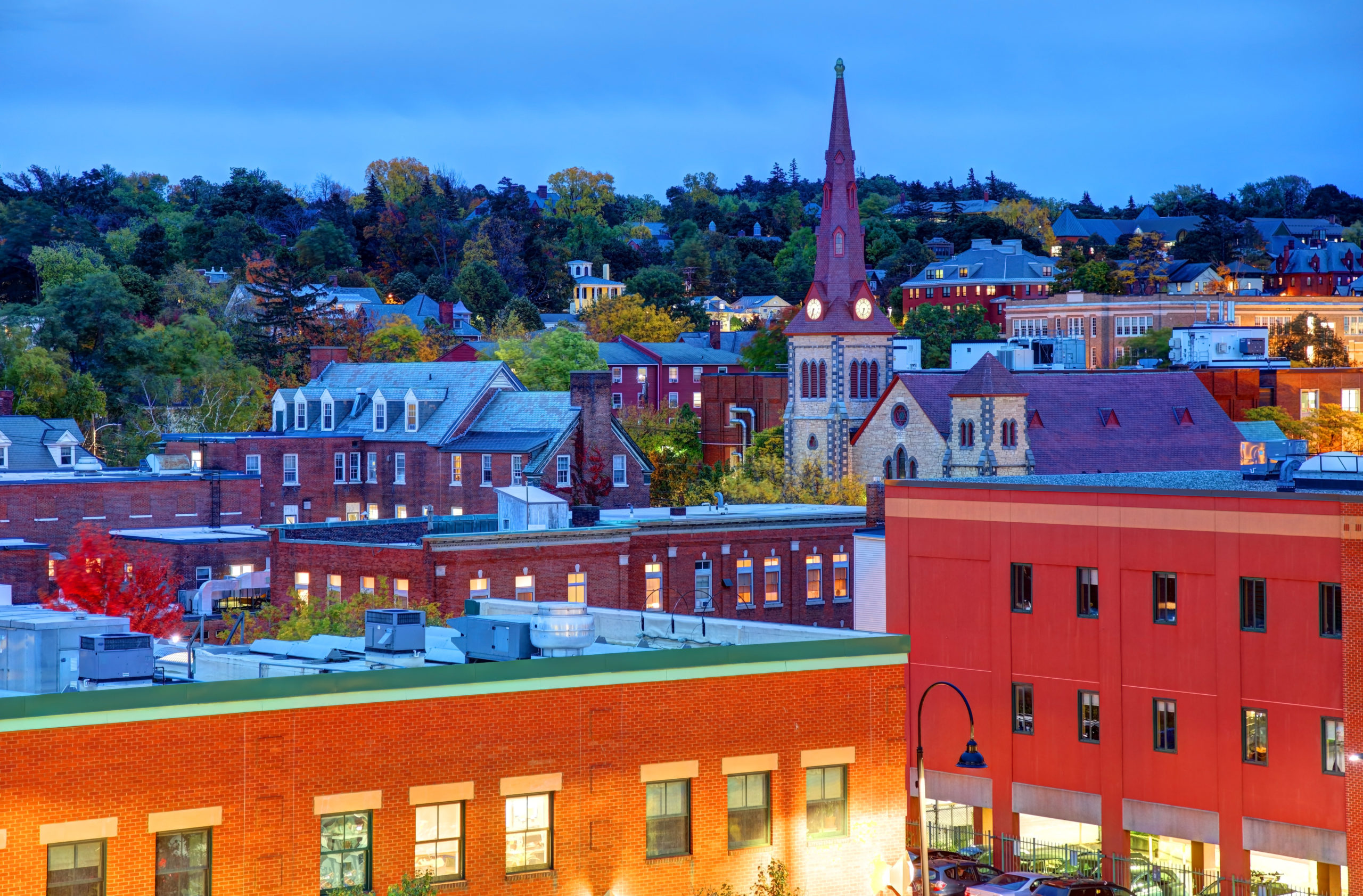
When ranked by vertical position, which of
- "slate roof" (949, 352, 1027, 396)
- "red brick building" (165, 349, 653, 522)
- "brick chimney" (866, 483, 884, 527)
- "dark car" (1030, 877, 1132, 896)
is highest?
"slate roof" (949, 352, 1027, 396)

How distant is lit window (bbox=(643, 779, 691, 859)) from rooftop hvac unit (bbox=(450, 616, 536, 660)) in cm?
338

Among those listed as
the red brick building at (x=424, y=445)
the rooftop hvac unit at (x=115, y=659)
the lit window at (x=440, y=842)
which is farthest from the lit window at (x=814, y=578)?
the lit window at (x=440, y=842)

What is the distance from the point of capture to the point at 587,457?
276ft

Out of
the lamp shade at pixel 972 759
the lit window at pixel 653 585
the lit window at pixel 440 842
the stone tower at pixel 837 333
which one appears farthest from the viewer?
the stone tower at pixel 837 333

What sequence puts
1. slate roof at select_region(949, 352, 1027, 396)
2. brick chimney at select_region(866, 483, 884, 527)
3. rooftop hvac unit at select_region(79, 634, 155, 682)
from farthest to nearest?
slate roof at select_region(949, 352, 1027, 396) → brick chimney at select_region(866, 483, 884, 527) → rooftop hvac unit at select_region(79, 634, 155, 682)

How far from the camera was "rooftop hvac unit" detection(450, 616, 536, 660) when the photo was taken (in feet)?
89.1

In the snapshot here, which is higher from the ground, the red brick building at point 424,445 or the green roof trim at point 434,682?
the red brick building at point 424,445

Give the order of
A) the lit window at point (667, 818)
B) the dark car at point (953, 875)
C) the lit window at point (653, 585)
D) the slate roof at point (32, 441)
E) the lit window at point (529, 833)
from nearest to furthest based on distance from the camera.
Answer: the lit window at point (529, 833)
the lit window at point (667, 818)
the dark car at point (953, 875)
the lit window at point (653, 585)
the slate roof at point (32, 441)

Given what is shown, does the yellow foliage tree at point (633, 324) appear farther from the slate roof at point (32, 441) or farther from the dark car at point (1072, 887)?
the dark car at point (1072, 887)

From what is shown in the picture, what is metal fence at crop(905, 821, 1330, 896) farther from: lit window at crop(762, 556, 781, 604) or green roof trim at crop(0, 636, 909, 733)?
green roof trim at crop(0, 636, 909, 733)

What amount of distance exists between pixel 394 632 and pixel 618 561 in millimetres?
30220

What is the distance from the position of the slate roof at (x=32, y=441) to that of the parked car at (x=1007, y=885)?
62.4 m

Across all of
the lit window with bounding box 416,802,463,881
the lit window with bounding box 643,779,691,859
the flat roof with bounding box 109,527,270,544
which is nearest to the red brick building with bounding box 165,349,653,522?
the flat roof with bounding box 109,527,270,544

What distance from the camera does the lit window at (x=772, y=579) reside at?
62500mm
